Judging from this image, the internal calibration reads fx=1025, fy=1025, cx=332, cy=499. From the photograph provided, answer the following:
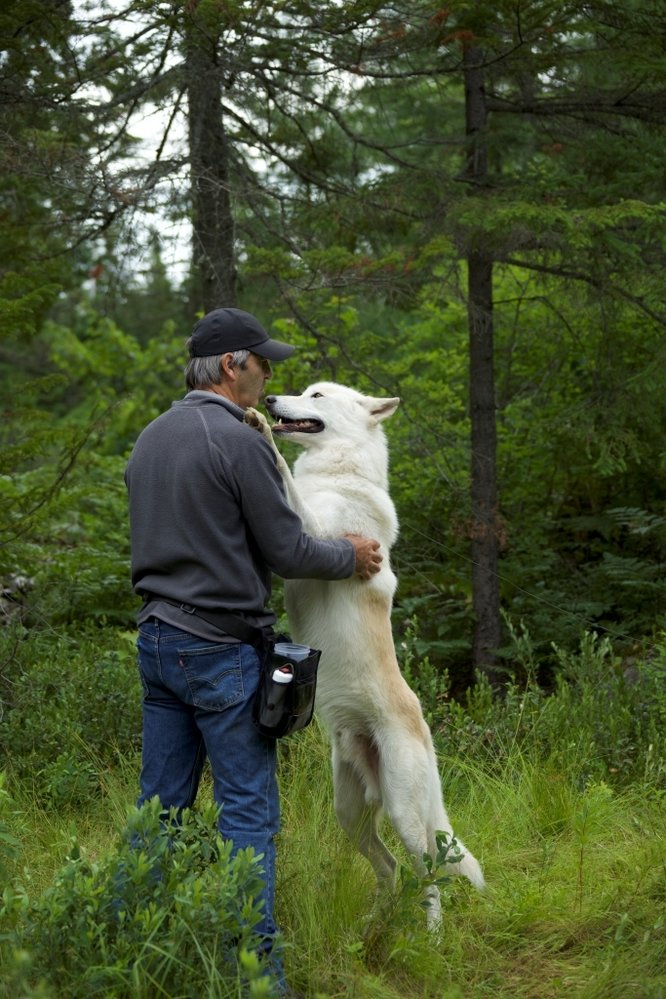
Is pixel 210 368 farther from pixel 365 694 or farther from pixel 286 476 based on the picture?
pixel 365 694

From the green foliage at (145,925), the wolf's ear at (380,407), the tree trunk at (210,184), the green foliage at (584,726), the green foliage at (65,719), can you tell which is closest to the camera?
the green foliage at (145,925)

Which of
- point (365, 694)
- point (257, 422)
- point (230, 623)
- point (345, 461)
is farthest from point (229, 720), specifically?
point (345, 461)

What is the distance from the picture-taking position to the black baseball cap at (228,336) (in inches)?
145

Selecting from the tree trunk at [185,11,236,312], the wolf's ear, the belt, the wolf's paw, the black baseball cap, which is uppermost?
the tree trunk at [185,11,236,312]

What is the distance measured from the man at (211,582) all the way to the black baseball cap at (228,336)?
0.66ft

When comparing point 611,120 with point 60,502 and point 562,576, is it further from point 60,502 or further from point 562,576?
point 60,502

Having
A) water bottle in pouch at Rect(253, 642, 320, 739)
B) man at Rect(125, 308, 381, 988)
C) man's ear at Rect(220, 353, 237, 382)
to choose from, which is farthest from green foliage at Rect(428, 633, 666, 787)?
man's ear at Rect(220, 353, 237, 382)

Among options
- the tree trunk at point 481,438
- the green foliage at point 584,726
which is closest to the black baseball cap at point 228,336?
the green foliage at point 584,726

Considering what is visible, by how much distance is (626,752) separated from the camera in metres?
5.80

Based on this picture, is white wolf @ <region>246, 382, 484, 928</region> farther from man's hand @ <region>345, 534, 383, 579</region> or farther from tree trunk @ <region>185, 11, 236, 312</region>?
tree trunk @ <region>185, 11, 236, 312</region>

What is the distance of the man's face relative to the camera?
3738 millimetres

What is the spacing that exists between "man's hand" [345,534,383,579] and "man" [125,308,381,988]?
1.43ft

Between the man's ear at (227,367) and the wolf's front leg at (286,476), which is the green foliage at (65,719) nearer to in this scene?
the wolf's front leg at (286,476)

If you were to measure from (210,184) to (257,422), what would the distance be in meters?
4.03
